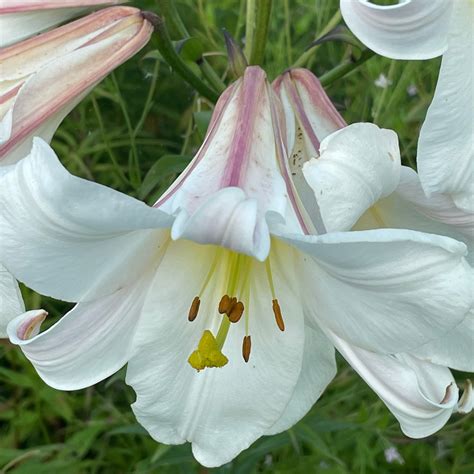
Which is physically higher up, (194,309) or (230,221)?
(230,221)

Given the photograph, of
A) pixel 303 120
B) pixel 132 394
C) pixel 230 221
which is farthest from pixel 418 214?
pixel 132 394

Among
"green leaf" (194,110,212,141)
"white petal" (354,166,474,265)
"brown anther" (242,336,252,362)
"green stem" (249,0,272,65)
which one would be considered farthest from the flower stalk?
"brown anther" (242,336,252,362)

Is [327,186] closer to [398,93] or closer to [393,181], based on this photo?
[393,181]

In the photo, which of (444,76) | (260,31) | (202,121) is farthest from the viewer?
(202,121)

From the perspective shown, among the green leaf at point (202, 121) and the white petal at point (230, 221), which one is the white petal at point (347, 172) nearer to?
the white petal at point (230, 221)

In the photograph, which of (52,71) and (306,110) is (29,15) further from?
(306,110)
